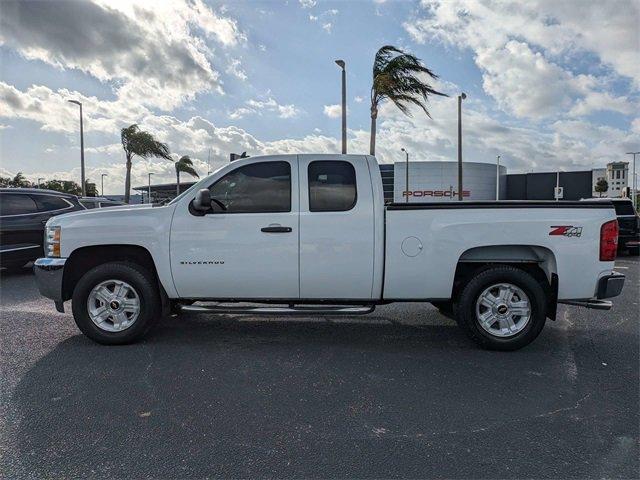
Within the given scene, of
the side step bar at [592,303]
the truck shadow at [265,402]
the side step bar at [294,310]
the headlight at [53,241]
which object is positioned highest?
the headlight at [53,241]

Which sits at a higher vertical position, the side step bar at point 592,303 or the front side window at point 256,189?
the front side window at point 256,189

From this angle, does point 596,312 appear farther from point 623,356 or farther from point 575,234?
point 575,234

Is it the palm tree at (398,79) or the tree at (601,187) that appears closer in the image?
the palm tree at (398,79)

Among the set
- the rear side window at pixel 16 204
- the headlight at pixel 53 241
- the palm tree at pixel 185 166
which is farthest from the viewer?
the palm tree at pixel 185 166

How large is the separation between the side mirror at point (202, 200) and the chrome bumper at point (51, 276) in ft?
5.16

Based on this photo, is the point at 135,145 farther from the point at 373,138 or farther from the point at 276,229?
the point at 276,229

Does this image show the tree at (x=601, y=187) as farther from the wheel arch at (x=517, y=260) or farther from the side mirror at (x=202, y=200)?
the side mirror at (x=202, y=200)

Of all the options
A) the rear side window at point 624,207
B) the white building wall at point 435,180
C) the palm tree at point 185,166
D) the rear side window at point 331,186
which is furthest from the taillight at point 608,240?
the white building wall at point 435,180

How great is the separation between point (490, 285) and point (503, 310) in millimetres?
299

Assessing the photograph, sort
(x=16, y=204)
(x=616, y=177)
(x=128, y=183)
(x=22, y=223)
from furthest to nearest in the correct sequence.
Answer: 1. (x=616, y=177)
2. (x=128, y=183)
3. (x=16, y=204)
4. (x=22, y=223)

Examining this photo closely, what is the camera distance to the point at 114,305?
4.73 m

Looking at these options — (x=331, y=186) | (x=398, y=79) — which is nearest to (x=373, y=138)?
(x=398, y=79)

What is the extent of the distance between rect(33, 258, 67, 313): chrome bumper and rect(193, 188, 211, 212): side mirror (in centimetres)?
157

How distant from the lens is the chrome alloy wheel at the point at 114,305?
4.71m
